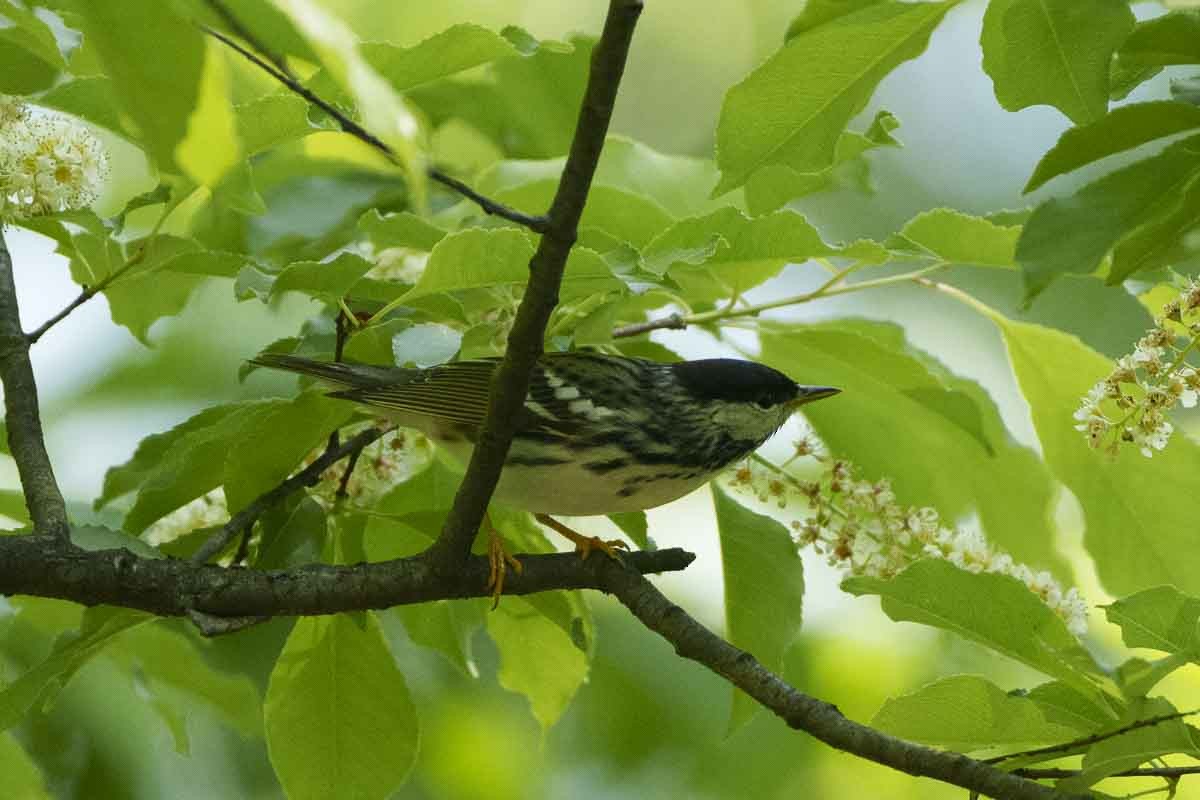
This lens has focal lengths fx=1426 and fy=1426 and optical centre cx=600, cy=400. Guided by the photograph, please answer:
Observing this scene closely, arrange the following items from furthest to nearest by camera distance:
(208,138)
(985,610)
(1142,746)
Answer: (985,610) < (1142,746) < (208,138)

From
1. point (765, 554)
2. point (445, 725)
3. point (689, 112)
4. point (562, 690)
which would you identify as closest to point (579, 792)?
point (445, 725)

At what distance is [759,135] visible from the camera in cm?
174

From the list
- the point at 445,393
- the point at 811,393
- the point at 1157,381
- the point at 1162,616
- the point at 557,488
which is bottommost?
the point at 1162,616

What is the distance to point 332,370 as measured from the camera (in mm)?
2160

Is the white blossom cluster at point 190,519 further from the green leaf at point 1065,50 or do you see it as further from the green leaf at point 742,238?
the green leaf at point 1065,50

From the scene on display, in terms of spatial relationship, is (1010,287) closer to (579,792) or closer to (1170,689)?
(1170,689)

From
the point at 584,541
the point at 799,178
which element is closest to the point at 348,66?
the point at 799,178

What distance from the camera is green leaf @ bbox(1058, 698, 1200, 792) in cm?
140

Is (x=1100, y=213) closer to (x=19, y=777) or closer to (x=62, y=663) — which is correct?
(x=62, y=663)

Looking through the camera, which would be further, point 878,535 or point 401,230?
point 878,535

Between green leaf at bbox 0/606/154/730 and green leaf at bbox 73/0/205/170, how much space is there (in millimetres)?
1093

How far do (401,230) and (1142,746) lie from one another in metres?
1.05

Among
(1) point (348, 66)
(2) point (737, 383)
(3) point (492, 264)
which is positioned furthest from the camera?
(2) point (737, 383)

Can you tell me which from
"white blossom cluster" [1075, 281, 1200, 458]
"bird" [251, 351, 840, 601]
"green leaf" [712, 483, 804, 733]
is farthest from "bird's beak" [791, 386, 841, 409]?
"white blossom cluster" [1075, 281, 1200, 458]
